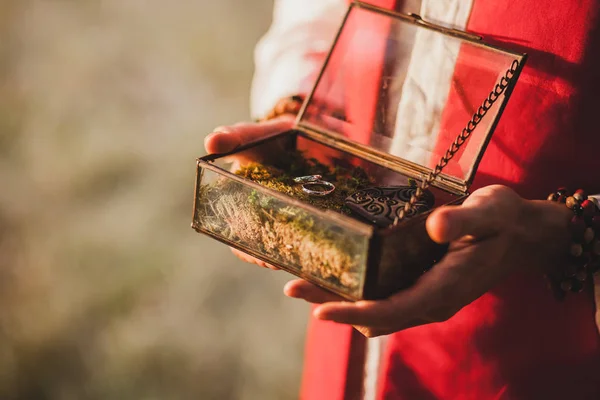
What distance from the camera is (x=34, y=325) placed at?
7.91ft

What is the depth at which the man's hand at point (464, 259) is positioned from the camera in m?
0.68

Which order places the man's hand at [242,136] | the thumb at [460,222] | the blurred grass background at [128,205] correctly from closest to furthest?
the thumb at [460,222] < the man's hand at [242,136] < the blurred grass background at [128,205]

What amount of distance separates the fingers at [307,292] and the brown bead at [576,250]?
31 centimetres

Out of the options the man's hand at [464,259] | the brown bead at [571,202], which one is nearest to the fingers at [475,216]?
the man's hand at [464,259]

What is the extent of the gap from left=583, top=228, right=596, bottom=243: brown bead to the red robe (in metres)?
0.06

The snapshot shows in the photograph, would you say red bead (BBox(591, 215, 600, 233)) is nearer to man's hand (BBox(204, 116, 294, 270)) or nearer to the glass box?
the glass box

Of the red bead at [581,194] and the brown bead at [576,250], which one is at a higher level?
the red bead at [581,194]

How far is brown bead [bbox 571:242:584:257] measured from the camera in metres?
0.79

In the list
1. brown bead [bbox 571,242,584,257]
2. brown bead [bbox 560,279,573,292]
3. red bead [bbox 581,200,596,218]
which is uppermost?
red bead [bbox 581,200,596,218]

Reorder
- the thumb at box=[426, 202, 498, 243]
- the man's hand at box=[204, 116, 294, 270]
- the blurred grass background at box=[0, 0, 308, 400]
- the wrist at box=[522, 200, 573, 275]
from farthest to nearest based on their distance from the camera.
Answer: the blurred grass background at box=[0, 0, 308, 400] < the man's hand at box=[204, 116, 294, 270] < the wrist at box=[522, 200, 573, 275] < the thumb at box=[426, 202, 498, 243]

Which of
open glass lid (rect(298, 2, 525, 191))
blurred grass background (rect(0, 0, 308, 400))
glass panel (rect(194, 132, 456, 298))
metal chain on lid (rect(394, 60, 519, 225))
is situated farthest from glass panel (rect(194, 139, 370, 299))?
blurred grass background (rect(0, 0, 308, 400))

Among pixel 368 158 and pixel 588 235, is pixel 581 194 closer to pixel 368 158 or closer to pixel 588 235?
pixel 588 235

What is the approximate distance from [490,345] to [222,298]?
1.70 m

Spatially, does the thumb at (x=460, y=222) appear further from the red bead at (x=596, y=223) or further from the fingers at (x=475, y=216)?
the red bead at (x=596, y=223)
